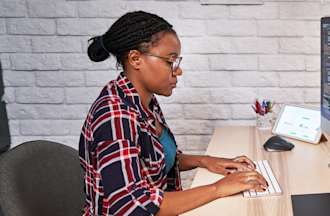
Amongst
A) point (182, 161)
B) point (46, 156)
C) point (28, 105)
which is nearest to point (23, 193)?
point (46, 156)

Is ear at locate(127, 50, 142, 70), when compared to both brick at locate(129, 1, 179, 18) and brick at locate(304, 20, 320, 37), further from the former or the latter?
brick at locate(304, 20, 320, 37)

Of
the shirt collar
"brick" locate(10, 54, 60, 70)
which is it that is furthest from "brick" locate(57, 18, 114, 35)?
the shirt collar

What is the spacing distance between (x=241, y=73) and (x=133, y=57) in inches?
30.1

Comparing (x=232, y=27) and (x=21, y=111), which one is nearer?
(x=232, y=27)

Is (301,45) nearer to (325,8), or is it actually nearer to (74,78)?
(325,8)

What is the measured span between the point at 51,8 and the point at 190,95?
707 mm

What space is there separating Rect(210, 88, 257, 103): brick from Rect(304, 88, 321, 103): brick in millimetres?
213

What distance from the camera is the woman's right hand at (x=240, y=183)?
1029 millimetres

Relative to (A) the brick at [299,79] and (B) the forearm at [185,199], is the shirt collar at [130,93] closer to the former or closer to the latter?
(B) the forearm at [185,199]

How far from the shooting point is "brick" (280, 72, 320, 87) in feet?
5.65

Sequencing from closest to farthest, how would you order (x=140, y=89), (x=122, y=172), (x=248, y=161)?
(x=122, y=172)
(x=140, y=89)
(x=248, y=161)

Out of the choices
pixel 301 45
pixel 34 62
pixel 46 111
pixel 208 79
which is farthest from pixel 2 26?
pixel 301 45

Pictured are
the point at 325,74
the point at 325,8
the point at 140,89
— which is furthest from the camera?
the point at 325,8

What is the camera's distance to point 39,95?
1851 mm
